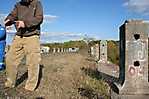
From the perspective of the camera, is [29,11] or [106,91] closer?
[29,11]

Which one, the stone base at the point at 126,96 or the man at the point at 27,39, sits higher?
the man at the point at 27,39

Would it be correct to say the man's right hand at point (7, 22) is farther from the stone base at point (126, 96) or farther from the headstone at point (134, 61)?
the stone base at point (126, 96)

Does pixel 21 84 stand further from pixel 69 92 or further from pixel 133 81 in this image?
pixel 133 81

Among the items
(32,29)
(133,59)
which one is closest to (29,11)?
(32,29)

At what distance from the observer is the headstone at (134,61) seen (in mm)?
7602

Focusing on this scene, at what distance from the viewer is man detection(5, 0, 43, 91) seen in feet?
23.4

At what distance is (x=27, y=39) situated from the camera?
7.53 meters

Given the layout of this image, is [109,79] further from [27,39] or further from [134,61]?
[27,39]

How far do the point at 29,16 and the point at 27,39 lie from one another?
626 millimetres

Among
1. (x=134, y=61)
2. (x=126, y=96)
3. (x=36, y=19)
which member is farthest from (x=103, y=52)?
(x=36, y=19)

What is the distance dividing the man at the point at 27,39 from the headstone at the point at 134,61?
6.15 ft

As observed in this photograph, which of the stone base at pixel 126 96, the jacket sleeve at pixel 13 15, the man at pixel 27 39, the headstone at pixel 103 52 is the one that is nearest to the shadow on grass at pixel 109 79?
the stone base at pixel 126 96

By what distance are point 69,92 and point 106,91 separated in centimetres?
88

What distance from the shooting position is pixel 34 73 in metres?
7.65
